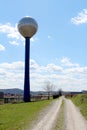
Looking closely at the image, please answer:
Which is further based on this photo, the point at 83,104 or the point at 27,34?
the point at 27,34

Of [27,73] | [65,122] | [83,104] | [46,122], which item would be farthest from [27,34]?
[65,122]

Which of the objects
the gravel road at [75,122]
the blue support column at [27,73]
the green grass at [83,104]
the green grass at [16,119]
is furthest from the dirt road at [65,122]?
the blue support column at [27,73]

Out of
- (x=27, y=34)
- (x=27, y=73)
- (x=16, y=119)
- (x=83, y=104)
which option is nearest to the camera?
(x=16, y=119)

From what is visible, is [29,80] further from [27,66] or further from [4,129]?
[4,129]

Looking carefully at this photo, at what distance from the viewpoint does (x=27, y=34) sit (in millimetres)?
89125

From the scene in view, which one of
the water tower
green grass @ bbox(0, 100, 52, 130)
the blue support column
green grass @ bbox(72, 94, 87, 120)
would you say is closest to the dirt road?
green grass @ bbox(0, 100, 52, 130)

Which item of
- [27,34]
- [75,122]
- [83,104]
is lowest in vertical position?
[75,122]

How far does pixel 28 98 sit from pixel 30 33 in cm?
1680

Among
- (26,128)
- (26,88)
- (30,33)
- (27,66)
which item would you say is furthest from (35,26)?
(26,128)

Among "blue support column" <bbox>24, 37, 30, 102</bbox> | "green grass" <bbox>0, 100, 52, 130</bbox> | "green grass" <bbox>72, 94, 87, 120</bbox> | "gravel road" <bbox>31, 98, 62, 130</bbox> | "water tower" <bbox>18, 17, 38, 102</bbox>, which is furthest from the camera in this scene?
"water tower" <bbox>18, 17, 38, 102</bbox>

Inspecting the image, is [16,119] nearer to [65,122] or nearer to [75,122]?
[65,122]

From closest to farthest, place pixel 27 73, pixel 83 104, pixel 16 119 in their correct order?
1. pixel 16 119
2. pixel 83 104
3. pixel 27 73

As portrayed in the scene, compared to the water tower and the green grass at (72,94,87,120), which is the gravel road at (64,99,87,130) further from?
the water tower

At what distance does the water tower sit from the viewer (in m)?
87.2
